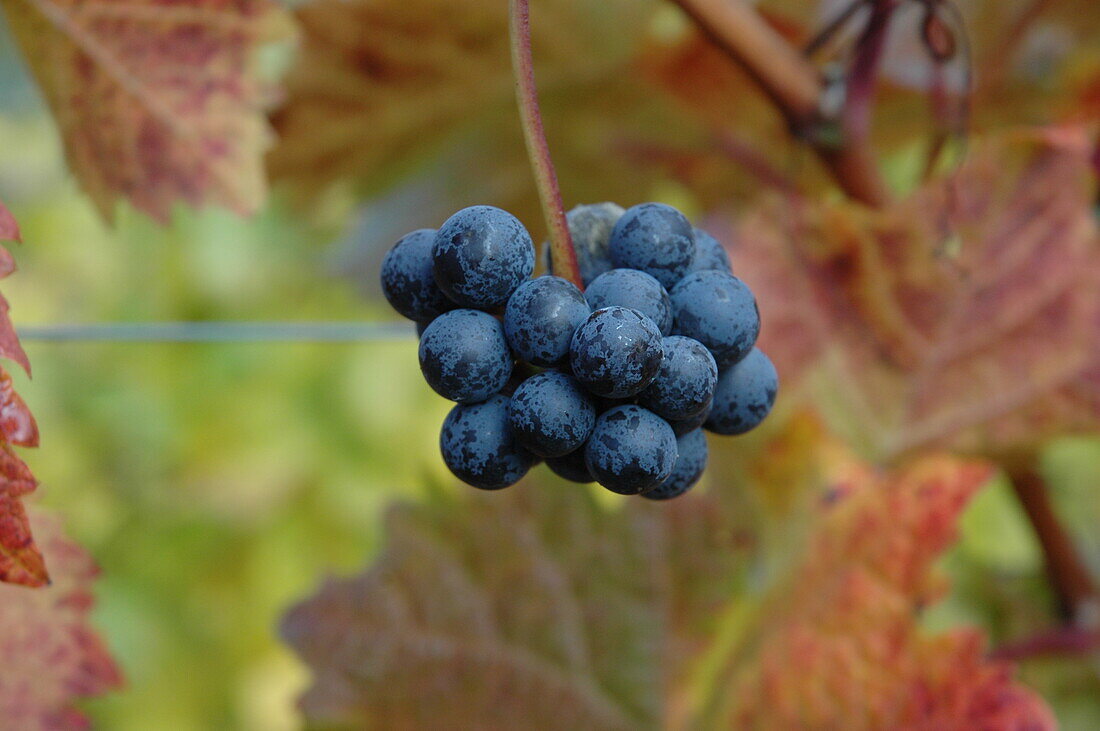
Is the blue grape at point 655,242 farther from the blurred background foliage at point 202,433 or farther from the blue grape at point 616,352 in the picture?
the blurred background foliage at point 202,433

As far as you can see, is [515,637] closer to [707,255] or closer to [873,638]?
[873,638]

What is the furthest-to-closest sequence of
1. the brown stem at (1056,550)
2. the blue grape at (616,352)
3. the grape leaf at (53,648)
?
the brown stem at (1056,550), the grape leaf at (53,648), the blue grape at (616,352)

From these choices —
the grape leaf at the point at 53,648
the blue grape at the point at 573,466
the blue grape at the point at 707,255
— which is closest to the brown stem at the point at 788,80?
the blue grape at the point at 707,255

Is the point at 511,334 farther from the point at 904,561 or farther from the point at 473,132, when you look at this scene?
the point at 473,132

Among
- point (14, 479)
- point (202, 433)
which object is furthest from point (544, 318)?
point (202, 433)

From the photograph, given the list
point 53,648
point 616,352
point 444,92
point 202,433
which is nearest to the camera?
point 616,352

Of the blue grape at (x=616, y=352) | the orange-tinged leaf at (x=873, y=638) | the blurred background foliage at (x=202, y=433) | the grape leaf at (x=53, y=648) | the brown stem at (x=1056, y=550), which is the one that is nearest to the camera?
the blue grape at (x=616, y=352)
